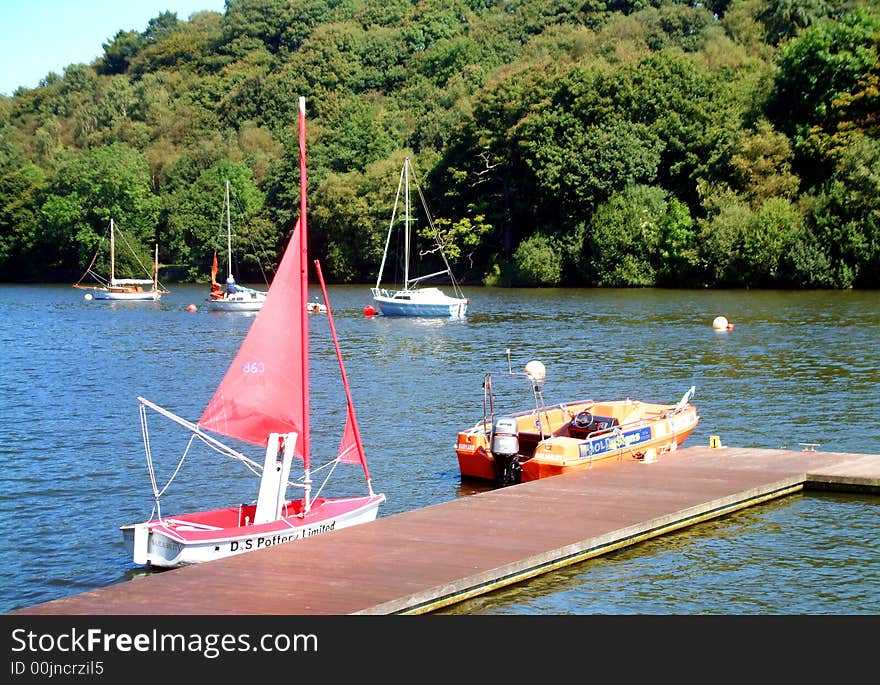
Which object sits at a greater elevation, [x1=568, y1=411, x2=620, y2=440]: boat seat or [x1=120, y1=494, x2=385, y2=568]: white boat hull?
[x1=568, y1=411, x2=620, y2=440]: boat seat

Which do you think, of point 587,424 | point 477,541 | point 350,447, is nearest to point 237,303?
point 587,424

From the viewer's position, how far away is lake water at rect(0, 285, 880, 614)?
17625 millimetres

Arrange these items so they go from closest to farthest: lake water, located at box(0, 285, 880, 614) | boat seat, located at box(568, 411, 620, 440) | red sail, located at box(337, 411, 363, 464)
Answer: lake water, located at box(0, 285, 880, 614) < red sail, located at box(337, 411, 363, 464) < boat seat, located at box(568, 411, 620, 440)

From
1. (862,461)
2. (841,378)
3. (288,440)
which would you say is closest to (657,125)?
(841,378)

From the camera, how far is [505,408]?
35.3m

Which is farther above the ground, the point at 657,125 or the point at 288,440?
the point at 657,125

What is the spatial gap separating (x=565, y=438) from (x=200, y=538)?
9.26m

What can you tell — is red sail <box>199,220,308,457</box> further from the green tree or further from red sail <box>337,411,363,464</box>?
the green tree

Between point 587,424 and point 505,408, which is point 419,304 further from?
point 587,424

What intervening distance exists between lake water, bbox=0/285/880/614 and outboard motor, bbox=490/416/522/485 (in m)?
0.99

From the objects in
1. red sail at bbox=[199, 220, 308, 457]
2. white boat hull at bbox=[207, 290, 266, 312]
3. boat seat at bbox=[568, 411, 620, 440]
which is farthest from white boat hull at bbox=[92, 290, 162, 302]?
red sail at bbox=[199, 220, 308, 457]
